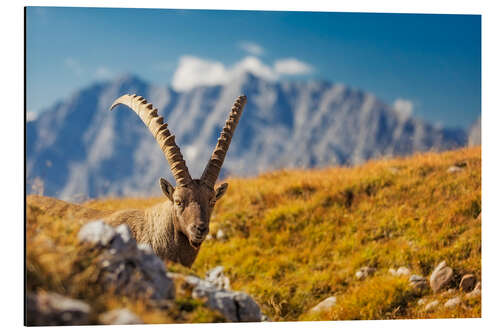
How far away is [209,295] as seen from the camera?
6.05 m

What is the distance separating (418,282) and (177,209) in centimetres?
406

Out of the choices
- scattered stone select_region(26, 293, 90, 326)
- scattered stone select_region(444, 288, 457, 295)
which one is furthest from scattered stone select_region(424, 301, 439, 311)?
scattered stone select_region(26, 293, 90, 326)

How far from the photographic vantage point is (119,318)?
5.36 metres

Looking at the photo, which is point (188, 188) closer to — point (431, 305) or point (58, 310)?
point (58, 310)

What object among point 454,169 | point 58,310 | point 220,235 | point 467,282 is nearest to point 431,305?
point 467,282

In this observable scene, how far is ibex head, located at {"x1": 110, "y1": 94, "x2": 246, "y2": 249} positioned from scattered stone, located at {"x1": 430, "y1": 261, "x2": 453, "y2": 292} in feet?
12.2

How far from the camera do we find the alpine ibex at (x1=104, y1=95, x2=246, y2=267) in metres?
6.62

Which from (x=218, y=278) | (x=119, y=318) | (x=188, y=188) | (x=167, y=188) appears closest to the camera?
(x=119, y=318)

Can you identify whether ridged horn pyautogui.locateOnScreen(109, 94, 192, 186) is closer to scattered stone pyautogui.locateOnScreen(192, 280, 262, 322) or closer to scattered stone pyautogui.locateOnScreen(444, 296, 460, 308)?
scattered stone pyautogui.locateOnScreen(192, 280, 262, 322)

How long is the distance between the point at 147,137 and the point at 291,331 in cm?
8123

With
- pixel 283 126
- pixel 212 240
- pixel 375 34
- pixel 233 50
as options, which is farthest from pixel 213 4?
pixel 283 126

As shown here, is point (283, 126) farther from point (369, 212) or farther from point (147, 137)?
point (369, 212)

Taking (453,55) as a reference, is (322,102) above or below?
above

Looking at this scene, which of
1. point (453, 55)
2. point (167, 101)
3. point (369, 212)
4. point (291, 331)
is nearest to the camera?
point (291, 331)
